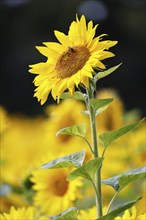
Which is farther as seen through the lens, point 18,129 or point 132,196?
point 18,129

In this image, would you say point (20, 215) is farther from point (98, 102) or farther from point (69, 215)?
point (98, 102)

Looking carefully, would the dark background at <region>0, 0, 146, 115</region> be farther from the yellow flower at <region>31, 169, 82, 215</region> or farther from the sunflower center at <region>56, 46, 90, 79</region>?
the sunflower center at <region>56, 46, 90, 79</region>

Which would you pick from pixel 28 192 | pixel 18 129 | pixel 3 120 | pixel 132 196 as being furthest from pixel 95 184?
pixel 18 129

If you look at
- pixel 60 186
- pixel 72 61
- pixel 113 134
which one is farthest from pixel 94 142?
pixel 60 186

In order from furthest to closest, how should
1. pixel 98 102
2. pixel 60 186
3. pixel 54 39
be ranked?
pixel 54 39, pixel 60 186, pixel 98 102

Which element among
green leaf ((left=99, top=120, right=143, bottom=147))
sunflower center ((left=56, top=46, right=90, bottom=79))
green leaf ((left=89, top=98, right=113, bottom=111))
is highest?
sunflower center ((left=56, top=46, right=90, bottom=79))

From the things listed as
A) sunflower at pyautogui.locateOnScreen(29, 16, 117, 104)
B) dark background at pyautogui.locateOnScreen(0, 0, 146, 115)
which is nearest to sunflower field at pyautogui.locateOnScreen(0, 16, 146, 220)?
sunflower at pyautogui.locateOnScreen(29, 16, 117, 104)

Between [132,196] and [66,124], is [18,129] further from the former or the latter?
[132,196]
